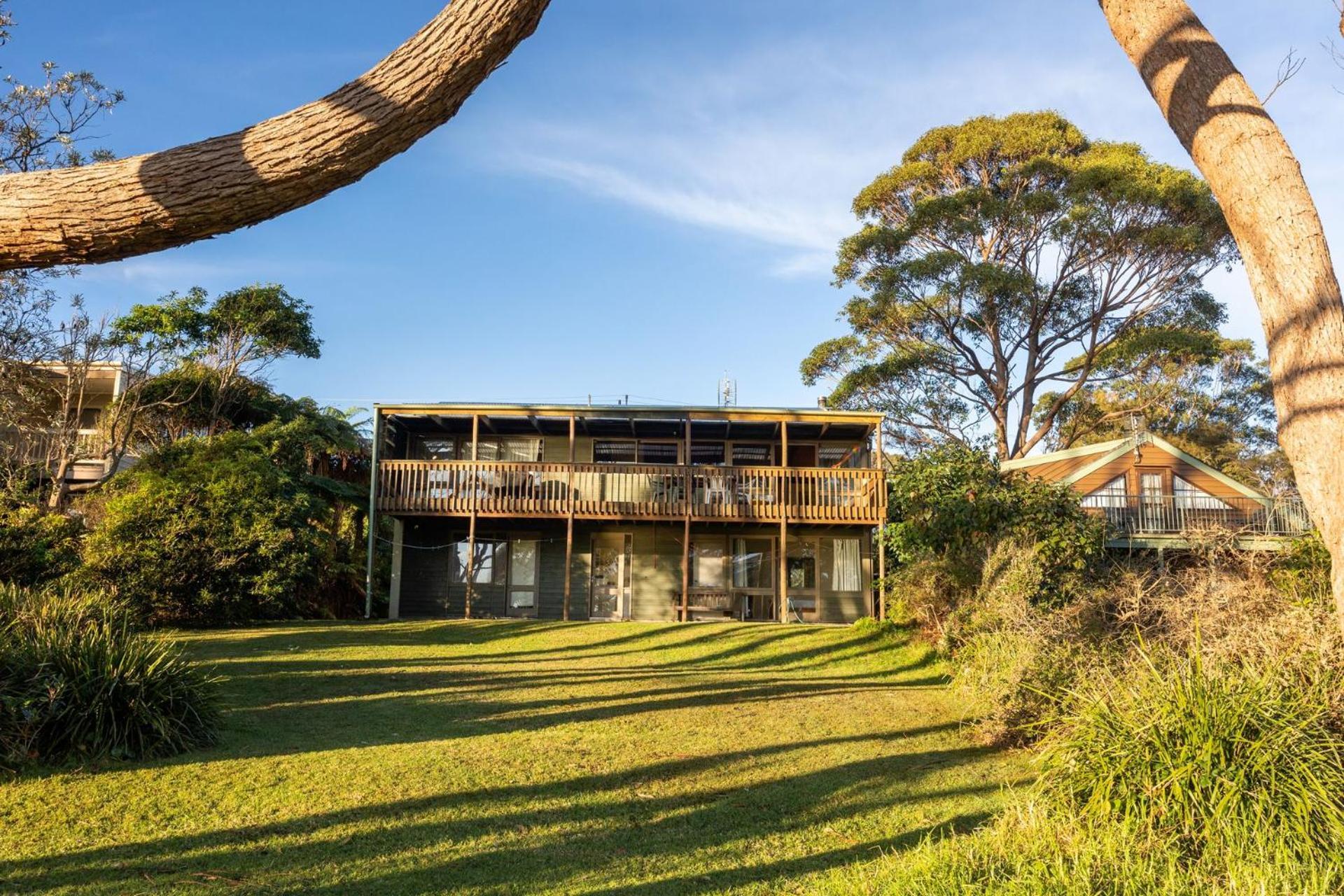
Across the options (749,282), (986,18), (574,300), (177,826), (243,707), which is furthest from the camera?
(574,300)

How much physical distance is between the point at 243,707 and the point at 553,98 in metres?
10.2

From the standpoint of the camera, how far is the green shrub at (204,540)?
49.5 ft

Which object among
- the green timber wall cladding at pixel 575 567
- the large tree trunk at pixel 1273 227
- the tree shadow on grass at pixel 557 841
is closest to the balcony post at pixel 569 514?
the green timber wall cladding at pixel 575 567

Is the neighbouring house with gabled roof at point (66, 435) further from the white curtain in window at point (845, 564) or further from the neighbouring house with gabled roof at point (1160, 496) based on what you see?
the neighbouring house with gabled roof at point (1160, 496)

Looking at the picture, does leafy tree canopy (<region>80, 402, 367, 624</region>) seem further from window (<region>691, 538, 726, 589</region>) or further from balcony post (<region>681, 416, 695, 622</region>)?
window (<region>691, 538, 726, 589</region>)

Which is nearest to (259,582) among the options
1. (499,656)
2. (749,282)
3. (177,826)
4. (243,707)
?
(499,656)

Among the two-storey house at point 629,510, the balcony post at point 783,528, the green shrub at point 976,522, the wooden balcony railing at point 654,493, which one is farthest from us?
the two-storey house at point 629,510

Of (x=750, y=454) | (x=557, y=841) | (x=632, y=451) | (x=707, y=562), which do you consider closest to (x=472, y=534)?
(x=632, y=451)

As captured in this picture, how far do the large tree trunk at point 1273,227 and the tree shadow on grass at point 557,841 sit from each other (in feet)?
10.4

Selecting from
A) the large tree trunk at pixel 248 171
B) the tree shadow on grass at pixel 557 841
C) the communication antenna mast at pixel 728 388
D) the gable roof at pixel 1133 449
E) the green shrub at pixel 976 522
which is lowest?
the tree shadow on grass at pixel 557 841

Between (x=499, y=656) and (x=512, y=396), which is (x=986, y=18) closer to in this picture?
(x=499, y=656)

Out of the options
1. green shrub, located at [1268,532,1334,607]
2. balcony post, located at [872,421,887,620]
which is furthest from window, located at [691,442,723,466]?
green shrub, located at [1268,532,1334,607]

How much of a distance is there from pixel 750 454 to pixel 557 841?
16.8m

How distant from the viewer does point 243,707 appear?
31.0 ft
